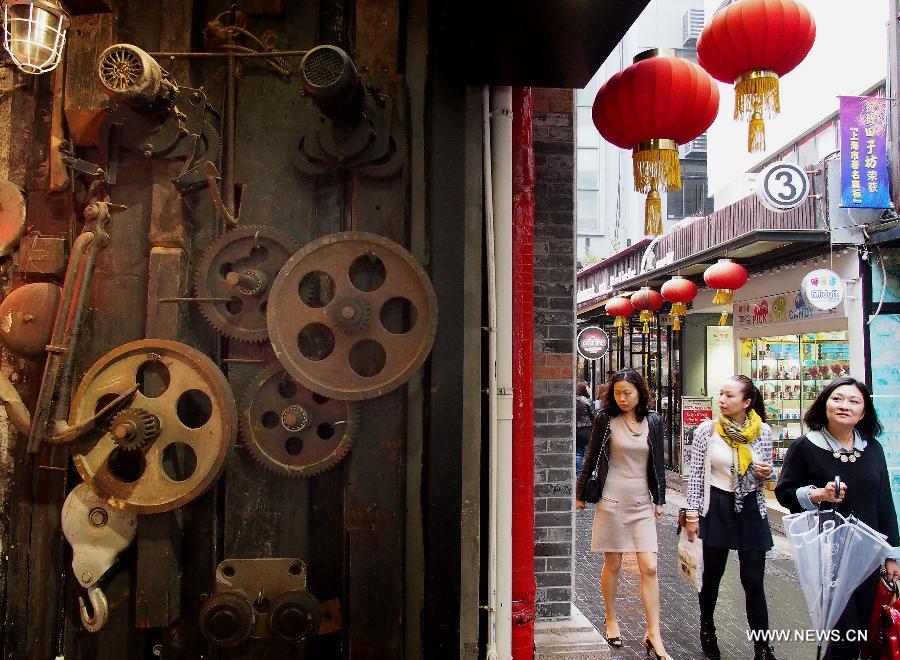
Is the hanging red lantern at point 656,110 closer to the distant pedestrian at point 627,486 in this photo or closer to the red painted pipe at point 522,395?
the red painted pipe at point 522,395

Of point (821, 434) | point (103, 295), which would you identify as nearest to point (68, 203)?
point (103, 295)

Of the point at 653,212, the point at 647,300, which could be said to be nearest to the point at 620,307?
the point at 647,300

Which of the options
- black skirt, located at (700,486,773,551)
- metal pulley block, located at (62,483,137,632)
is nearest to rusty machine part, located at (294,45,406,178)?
metal pulley block, located at (62,483,137,632)

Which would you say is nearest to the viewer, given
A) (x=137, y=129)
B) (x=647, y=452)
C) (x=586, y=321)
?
(x=137, y=129)

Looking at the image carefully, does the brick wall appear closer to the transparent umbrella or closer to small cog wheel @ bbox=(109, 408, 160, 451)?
the transparent umbrella

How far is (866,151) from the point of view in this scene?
327 inches

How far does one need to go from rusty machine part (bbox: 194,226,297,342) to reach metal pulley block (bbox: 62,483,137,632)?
1.04m

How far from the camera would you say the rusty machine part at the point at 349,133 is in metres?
2.83

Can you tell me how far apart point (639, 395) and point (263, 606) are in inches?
131

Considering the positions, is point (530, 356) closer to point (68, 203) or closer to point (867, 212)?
point (68, 203)

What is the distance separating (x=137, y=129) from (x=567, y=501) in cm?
367

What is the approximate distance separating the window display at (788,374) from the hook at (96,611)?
36.3ft

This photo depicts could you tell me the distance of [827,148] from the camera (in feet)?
33.0

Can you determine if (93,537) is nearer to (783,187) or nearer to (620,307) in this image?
(783,187)
